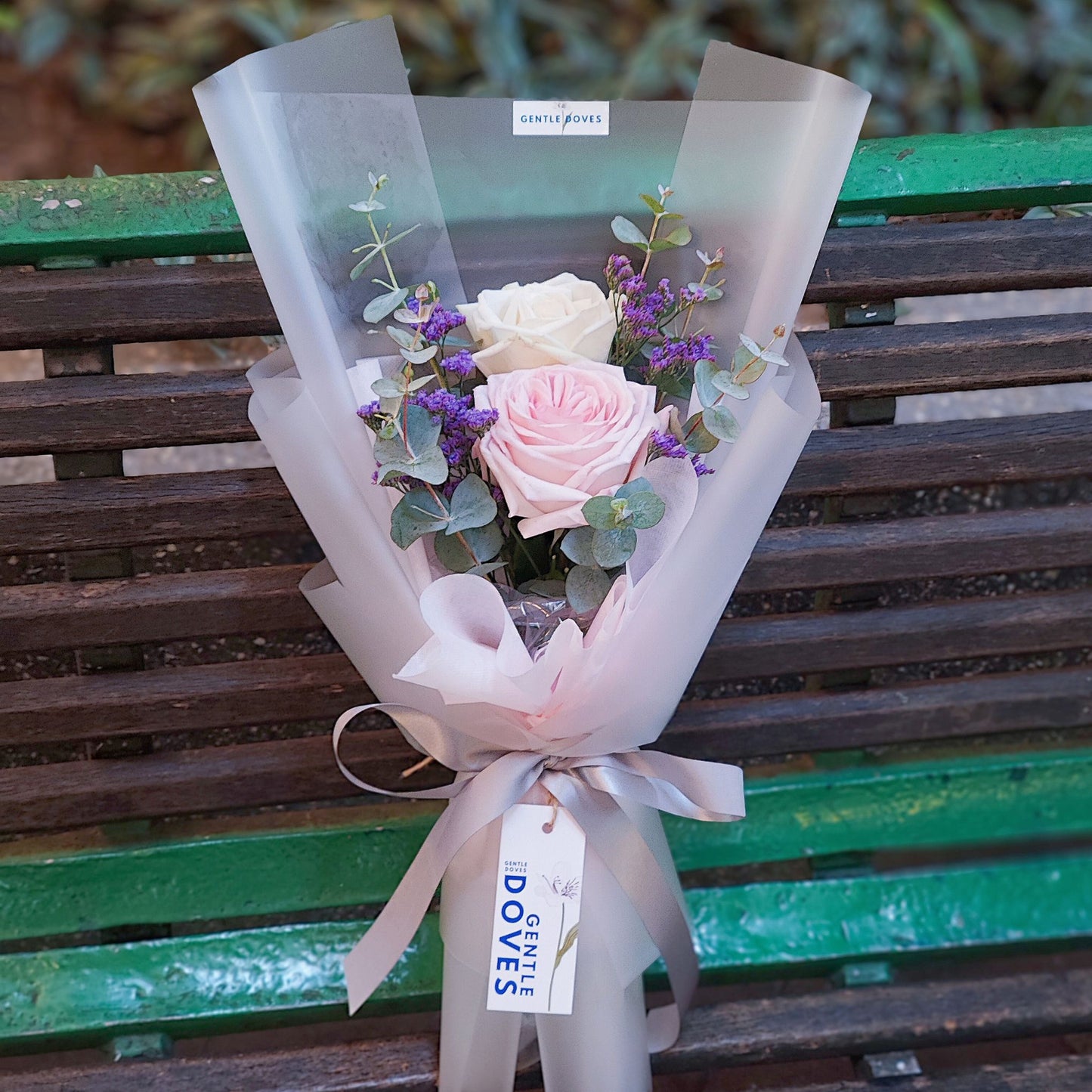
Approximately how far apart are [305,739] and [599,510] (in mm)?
546

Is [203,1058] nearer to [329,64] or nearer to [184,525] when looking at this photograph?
[184,525]

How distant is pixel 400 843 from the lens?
114 cm

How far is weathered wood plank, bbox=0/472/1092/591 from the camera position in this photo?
1.01 m

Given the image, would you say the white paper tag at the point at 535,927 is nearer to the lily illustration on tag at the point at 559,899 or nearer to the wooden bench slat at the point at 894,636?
the lily illustration on tag at the point at 559,899

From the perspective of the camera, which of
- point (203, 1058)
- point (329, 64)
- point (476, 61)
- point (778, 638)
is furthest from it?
point (476, 61)

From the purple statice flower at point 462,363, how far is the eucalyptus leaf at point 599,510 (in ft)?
0.43

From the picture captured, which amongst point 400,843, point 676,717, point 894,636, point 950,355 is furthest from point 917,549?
point 400,843

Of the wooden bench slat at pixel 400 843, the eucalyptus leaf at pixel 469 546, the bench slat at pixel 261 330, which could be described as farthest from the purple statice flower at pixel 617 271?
the wooden bench slat at pixel 400 843

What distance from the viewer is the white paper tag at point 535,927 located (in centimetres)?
84

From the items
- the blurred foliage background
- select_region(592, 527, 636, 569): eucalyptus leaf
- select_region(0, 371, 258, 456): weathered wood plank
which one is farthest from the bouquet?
the blurred foliage background

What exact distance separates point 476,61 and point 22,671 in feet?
5.02

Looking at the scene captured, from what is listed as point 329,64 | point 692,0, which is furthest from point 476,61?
point 329,64

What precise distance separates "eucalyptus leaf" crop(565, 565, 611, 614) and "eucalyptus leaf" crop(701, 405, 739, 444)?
131mm

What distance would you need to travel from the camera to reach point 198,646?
3.81ft
